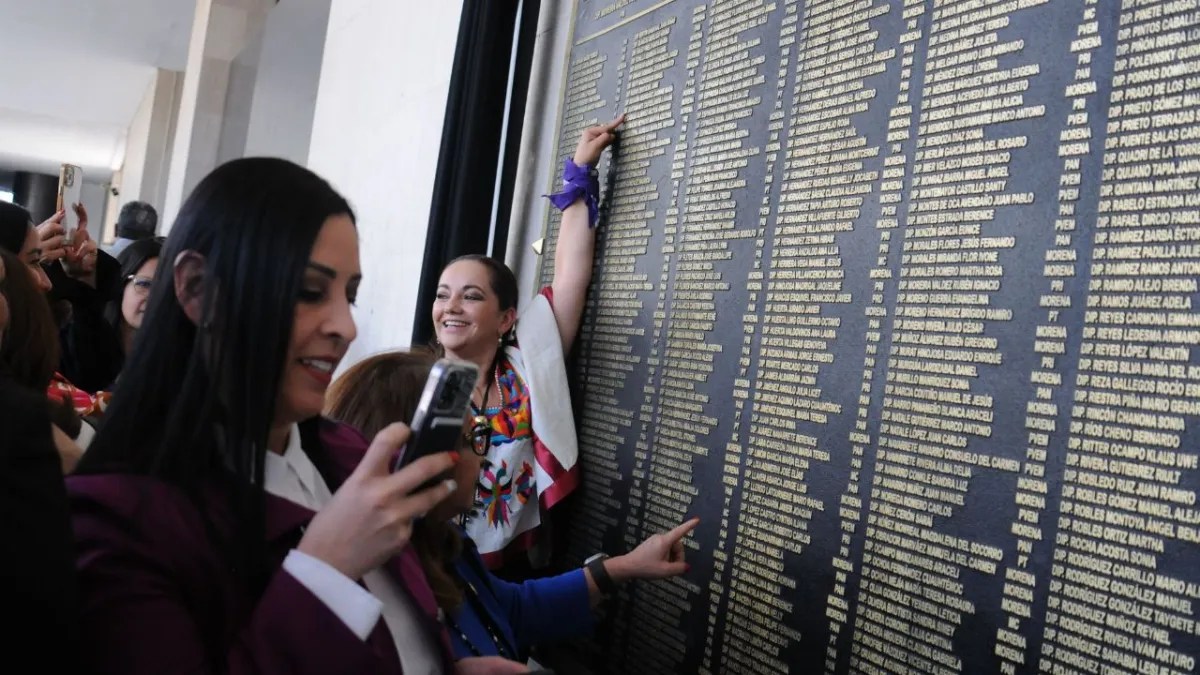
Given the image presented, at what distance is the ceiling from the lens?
10.3m

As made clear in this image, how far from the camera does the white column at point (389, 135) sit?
3844 mm

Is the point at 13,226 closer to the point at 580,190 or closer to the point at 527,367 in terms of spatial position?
the point at 527,367

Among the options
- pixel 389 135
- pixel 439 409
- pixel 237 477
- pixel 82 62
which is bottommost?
pixel 237 477

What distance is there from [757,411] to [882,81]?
2.48 feet

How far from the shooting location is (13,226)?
2.69 meters

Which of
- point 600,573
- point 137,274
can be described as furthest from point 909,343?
point 137,274

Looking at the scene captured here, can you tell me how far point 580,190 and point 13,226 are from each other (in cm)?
166

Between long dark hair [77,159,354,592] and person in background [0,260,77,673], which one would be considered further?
long dark hair [77,159,354,592]

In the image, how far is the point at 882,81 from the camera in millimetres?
1899

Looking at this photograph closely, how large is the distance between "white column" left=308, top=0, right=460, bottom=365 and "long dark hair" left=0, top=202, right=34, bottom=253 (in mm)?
1412

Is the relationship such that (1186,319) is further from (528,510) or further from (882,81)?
(528,510)

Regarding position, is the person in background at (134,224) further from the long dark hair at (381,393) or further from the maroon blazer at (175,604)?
the maroon blazer at (175,604)

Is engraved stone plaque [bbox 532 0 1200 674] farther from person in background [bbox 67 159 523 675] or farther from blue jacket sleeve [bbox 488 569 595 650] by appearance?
person in background [bbox 67 159 523 675]

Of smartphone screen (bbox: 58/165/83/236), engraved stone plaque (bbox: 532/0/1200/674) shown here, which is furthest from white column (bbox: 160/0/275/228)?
engraved stone plaque (bbox: 532/0/1200/674)
